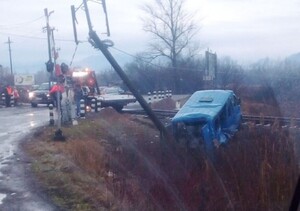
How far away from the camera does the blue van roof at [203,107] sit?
16719 mm

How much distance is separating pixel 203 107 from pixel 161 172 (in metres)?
5.19

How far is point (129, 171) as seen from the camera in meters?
13.1

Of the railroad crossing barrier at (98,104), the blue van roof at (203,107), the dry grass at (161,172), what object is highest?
the blue van roof at (203,107)

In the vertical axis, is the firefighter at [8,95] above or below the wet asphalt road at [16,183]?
above

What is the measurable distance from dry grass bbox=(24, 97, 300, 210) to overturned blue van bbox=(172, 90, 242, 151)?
548 mm

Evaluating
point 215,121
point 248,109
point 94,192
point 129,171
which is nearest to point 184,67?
point 248,109

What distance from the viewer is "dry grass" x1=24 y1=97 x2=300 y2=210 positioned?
30.1ft

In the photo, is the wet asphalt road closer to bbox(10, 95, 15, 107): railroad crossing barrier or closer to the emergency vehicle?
the emergency vehicle

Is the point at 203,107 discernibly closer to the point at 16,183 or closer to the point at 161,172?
the point at 161,172

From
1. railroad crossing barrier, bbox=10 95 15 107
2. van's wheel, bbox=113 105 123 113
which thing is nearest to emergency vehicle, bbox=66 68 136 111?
van's wheel, bbox=113 105 123 113

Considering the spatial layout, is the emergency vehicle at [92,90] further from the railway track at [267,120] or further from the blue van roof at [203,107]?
the blue van roof at [203,107]

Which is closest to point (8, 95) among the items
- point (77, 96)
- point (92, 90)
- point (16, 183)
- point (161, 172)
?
point (92, 90)

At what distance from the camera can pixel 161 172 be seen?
12.9 m

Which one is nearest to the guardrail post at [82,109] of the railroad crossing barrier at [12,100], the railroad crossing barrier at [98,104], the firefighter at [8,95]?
the railroad crossing barrier at [98,104]
